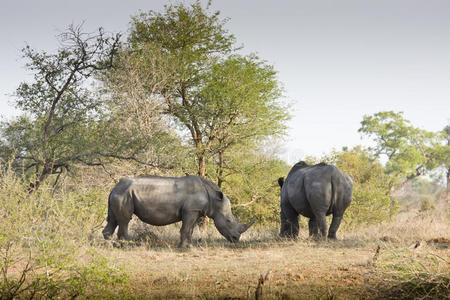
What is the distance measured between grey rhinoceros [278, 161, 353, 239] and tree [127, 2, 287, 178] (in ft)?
22.5

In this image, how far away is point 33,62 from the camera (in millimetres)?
15180

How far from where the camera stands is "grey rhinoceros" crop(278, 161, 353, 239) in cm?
1198

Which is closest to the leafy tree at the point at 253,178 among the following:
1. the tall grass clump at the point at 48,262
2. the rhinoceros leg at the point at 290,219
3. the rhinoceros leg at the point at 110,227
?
the rhinoceros leg at the point at 290,219

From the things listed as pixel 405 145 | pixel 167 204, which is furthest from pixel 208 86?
pixel 405 145

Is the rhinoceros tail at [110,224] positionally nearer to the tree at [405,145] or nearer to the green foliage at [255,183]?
the green foliage at [255,183]

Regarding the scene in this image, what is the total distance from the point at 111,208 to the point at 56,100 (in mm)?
5176

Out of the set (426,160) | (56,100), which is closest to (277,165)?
(56,100)

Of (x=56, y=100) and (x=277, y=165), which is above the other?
(x=56, y=100)

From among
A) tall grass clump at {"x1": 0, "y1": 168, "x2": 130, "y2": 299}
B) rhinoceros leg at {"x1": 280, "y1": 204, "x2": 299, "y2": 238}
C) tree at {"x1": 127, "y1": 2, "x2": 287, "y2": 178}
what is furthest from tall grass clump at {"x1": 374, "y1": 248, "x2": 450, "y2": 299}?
tree at {"x1": 127, "y1": 2, "x2": 287, "y2": 178}

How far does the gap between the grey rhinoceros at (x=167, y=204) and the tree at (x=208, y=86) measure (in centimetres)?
674

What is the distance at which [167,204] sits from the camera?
38.5 feet

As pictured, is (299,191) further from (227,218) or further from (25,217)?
(25,217)

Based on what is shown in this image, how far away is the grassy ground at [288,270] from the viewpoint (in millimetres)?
6594

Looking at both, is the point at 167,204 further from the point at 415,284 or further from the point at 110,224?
the point at 415,284
